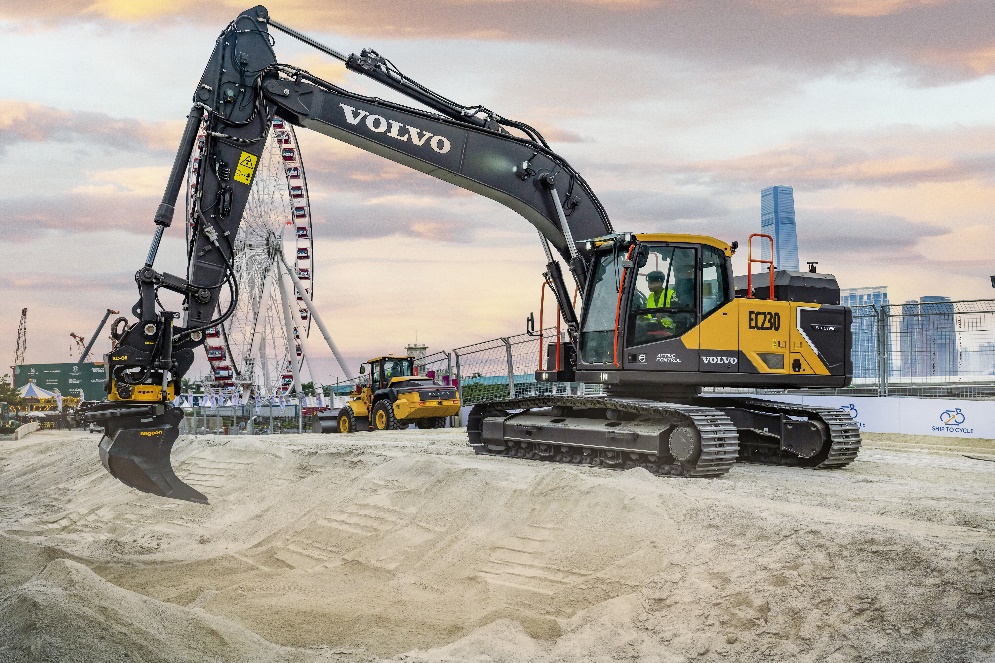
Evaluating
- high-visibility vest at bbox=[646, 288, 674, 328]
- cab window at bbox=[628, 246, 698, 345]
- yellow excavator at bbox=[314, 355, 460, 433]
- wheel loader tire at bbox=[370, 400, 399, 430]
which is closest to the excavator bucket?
cab window at bbox=[628, 246, 698, 345]

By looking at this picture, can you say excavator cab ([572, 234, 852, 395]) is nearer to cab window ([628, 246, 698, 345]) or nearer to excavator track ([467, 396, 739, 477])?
cab window ([628, 246, 698, 345])

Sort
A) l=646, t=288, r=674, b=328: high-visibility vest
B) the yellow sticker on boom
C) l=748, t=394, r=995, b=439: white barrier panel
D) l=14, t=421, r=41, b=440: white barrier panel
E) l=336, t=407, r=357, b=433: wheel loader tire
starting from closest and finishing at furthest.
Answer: l=646, t=288, r=674, b=328: high-visibility vest, the yellow sticker on boom, l=748, t=394, r=995, b=439: white barrier panel, l=336, t=407, r=357, b=433: wheel loader tire, l=14, t=421, r=41, b=440: white barrier panel

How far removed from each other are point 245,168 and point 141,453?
381 centimetres

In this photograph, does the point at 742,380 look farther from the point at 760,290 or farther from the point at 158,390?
the point at 158,390

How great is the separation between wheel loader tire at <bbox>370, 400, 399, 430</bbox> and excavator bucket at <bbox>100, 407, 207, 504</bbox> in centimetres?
1196

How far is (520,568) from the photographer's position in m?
8.48

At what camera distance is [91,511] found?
1468 cm

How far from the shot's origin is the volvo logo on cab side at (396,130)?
12.4 metres

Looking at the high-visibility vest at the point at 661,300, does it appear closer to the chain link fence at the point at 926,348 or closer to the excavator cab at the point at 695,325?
the excavator cab at the point at 695,325

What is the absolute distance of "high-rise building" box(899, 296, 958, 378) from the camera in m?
17.6

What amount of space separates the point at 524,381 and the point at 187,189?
10890 millimetres

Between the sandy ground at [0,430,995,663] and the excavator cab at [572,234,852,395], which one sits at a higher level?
the excavator cab at [572,234,852,395]

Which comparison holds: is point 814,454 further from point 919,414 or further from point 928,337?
point 928,337

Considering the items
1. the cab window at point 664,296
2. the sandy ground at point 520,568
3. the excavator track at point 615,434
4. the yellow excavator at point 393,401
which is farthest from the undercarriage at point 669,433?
the yellow excavator at point 393,401
